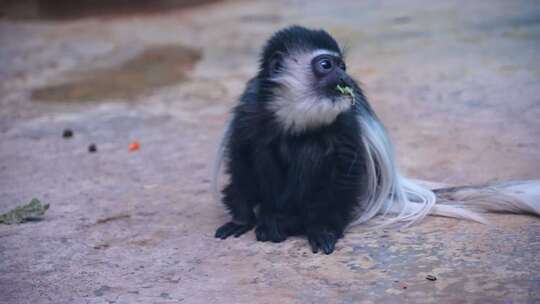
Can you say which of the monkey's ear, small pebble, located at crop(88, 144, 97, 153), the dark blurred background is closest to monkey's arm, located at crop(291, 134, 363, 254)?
the monkey's ear

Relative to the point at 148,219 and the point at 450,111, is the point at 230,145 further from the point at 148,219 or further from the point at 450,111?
the point at 450,111

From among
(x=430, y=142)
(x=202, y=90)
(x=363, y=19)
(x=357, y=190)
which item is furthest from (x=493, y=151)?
(x=363, y=19)

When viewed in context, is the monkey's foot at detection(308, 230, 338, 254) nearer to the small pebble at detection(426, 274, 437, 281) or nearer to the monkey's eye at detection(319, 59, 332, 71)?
the small pebble at detection(426, 274, 437, 281)

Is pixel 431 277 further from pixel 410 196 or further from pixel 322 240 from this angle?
pixel 410 196

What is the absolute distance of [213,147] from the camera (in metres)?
5.02

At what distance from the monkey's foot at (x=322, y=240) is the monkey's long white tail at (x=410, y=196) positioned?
0.27 metres

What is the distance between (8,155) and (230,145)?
221 cm

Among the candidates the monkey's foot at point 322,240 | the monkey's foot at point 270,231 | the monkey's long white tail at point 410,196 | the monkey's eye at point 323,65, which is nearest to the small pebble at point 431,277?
the monkey's foot at point 322,240

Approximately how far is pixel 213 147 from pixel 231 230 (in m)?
1.55

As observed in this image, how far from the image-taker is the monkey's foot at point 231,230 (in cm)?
350

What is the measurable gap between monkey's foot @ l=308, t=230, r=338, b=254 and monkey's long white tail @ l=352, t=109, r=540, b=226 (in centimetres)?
27

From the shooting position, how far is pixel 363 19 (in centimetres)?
859

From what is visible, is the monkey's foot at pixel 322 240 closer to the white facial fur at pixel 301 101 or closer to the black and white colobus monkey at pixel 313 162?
the black and white colobus monkey at pixel 313 162

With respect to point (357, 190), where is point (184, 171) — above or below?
below
